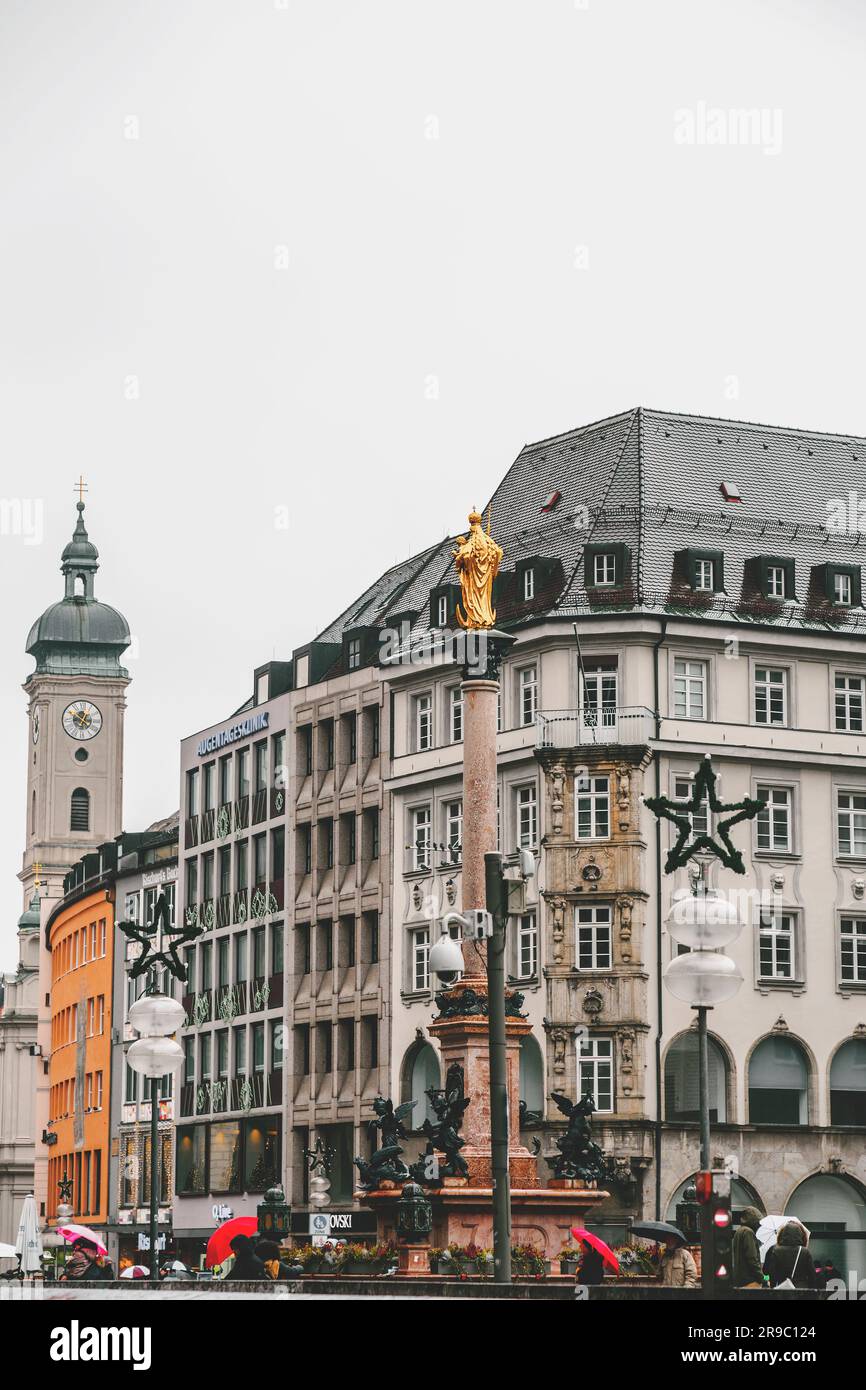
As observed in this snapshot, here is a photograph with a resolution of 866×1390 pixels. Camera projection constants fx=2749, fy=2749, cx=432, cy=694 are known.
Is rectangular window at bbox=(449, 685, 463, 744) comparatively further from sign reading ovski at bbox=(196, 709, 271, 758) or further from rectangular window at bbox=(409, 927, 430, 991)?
sign reading ovski at bbox=(196, 709, 271, 758)

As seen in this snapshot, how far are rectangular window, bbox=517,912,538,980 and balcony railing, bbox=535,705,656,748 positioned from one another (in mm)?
4700

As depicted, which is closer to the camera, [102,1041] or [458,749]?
[458,749]

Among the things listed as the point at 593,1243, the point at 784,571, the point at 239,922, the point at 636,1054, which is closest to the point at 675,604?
the point at 784,571

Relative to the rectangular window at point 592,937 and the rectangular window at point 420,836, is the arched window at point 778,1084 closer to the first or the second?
the rectangular window at point 592,937

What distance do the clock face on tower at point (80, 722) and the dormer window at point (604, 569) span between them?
382ft

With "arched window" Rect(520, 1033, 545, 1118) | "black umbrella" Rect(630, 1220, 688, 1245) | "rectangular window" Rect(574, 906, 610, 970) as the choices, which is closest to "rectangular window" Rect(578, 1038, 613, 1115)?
"arched window" Rect(520, 1033, 545, 1118)

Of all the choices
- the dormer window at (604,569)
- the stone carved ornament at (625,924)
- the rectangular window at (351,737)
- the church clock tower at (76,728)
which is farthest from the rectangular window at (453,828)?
the church clock tower at (76,728)

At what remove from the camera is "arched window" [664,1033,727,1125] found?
70125 millimetres

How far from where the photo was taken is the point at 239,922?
9175 centimetres

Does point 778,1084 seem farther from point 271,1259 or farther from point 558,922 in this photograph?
point 271,1259

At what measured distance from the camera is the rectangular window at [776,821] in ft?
243

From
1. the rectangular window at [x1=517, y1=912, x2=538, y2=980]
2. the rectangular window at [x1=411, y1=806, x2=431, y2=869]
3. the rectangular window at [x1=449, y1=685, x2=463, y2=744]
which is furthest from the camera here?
the rectangular window at [x1=411, y1=806, x2=431, y2=869]
